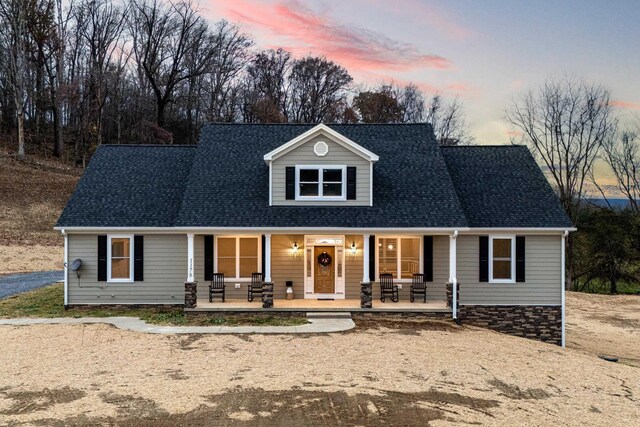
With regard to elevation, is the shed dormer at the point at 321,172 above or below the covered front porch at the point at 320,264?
above

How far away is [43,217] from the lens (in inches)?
1332

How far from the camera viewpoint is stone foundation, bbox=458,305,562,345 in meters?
16.1

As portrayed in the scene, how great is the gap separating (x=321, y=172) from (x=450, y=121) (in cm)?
3147

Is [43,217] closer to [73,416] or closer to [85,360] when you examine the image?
[85,360]

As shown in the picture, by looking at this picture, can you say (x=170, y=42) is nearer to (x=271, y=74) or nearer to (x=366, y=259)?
(x=271, y=74)

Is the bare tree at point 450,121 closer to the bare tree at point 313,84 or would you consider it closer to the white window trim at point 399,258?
the bare tree at point 313,84

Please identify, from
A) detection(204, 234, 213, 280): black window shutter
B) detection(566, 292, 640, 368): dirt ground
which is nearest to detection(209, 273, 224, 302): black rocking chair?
detection(204, 234, 213, 280): black window shutter

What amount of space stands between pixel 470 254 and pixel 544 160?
21.6 metres

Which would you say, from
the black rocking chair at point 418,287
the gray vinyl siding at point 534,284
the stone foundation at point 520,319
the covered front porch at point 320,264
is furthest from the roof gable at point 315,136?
the stone foundation at point 520,319

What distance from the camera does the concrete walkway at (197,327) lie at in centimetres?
1338

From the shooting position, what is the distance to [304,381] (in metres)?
9.36

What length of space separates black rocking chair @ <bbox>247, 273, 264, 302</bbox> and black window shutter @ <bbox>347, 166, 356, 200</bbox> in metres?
4.11

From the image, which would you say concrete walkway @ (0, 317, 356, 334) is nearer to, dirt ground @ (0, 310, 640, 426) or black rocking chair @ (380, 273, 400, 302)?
dirt ground @ (0, 310, 640, 426)

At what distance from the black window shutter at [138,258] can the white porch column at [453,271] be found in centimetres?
1029
